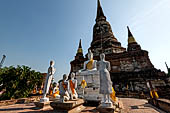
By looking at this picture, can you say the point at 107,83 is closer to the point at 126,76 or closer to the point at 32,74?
the point at 32,74

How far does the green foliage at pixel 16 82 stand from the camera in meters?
10.4

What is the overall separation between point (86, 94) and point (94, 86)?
0.73 metres

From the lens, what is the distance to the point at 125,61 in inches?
830

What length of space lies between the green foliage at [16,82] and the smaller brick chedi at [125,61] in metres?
13.7

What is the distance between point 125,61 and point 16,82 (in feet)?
72.1

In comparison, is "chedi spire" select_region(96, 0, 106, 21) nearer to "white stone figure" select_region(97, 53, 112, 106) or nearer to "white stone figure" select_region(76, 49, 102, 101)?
"white stone figure" select_region(76, 49, 102, 101)

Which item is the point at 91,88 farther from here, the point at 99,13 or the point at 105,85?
the point at 99,13

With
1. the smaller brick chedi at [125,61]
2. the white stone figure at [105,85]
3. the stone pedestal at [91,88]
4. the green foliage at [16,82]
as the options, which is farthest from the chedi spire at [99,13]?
the white stone figure at [105,85]

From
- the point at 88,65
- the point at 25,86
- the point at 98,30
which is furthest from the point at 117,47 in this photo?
the point at 25,86

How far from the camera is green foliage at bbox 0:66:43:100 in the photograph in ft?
34.3

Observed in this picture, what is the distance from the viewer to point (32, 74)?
13297 mm

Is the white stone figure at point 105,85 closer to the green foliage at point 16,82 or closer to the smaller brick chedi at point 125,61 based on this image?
the green foliage at point 16,82

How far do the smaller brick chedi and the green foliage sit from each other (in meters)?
13.7

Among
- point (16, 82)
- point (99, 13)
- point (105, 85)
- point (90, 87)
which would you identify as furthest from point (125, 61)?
point (99, 13)
